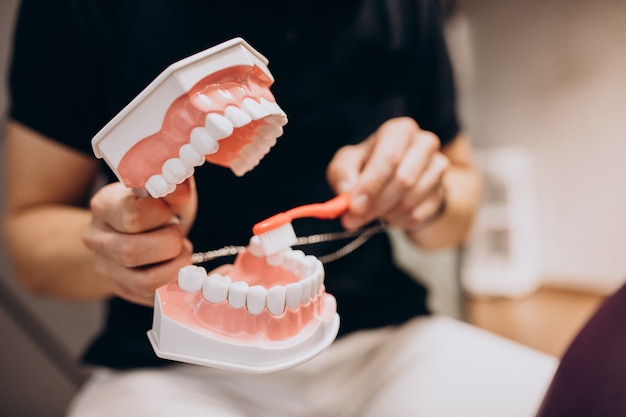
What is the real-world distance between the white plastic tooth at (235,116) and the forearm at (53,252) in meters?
0.27

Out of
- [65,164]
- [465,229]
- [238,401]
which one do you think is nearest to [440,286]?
[465,229]

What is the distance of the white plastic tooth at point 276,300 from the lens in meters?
0.30

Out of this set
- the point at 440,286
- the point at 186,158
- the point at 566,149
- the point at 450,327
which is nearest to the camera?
the point at 186,158

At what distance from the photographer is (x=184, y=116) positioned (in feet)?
0.87

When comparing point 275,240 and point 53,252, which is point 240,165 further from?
point 53,252

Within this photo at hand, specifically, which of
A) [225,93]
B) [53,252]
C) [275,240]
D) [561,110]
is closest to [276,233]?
[275,240]

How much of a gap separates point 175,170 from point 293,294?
10 cm

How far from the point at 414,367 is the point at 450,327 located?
0.25 feet

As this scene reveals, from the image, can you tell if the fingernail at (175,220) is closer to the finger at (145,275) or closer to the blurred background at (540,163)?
the finger at (145,275)

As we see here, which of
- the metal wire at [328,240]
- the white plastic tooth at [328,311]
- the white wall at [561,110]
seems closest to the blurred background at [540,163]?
the white wall at [561,110]

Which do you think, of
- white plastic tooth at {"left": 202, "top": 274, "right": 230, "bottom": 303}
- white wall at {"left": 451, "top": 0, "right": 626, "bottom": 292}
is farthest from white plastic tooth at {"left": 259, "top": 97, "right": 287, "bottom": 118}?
white wall at {"left": 451, "top": 0, "right": 626, "bottom": 292}

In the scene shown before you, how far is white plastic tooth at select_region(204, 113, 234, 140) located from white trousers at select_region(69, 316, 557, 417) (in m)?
0.27

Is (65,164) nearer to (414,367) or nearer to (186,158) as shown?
(186,158)

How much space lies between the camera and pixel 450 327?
23.1 inches
